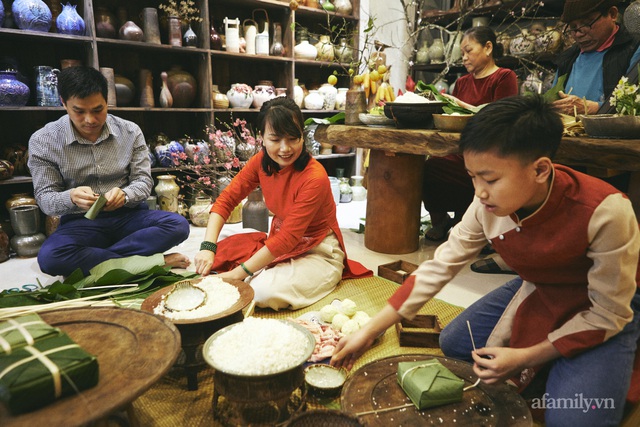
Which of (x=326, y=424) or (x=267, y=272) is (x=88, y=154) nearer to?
(x=267, y=272)

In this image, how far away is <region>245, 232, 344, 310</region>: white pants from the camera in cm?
209

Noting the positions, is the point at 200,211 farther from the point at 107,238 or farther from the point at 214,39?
the point at 214,39

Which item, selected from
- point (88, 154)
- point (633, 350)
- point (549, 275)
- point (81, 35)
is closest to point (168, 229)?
point (88, 154)

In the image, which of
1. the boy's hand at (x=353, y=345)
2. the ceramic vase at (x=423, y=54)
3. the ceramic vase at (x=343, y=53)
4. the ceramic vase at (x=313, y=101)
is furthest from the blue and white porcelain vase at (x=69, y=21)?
the ceramic vase at (x=423, y=54)

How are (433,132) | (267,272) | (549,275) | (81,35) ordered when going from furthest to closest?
(81,35) → (433,132) → (267,272) → (549,275)

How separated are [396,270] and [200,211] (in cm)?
187

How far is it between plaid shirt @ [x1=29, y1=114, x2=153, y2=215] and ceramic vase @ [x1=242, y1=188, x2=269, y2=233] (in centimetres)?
83

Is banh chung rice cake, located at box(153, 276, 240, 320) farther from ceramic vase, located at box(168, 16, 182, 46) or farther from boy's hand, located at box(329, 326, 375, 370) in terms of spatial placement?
ceramic vase, located at box(168, 16, 182, 46)

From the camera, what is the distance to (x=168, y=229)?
2633 millimetres

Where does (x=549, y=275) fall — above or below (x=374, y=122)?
below

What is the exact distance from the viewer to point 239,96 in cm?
415

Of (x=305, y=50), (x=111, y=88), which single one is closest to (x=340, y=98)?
(x=305, y=50)

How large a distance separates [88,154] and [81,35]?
4.25 feet

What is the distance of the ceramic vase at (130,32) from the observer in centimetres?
343
